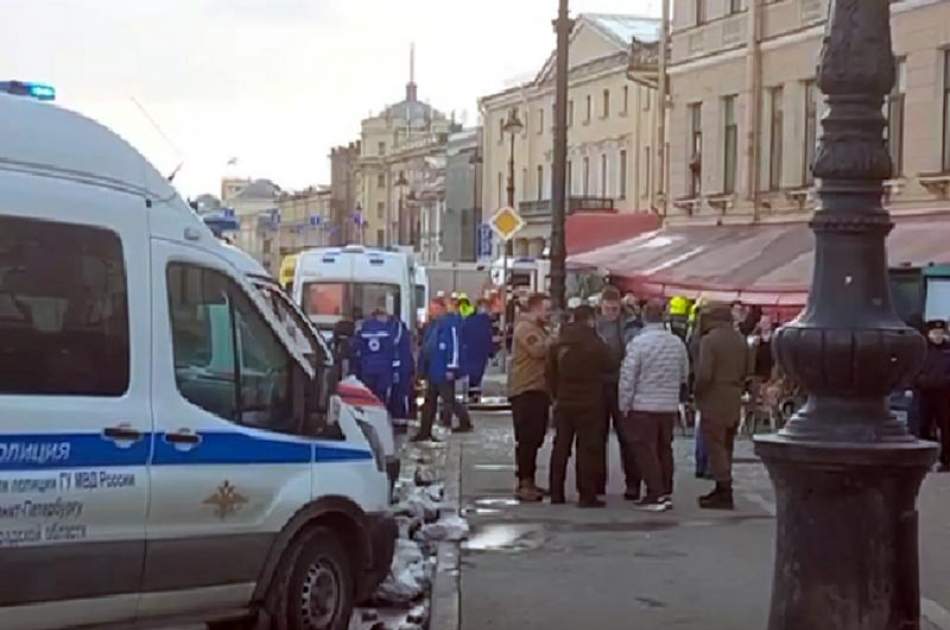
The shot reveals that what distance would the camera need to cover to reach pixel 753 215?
123 ft

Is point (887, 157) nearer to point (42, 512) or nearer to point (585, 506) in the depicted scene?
point (42, 512)

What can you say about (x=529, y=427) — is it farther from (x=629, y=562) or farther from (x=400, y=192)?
(x=400, y=192)

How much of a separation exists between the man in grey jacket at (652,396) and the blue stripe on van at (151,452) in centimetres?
541

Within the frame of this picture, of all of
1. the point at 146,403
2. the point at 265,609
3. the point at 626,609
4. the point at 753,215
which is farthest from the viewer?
the point at 753,215

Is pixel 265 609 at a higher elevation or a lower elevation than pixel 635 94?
lower

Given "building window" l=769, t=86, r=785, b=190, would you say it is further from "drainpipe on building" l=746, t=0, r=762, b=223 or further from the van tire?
the van tire

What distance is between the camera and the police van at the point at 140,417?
7551 millimetres

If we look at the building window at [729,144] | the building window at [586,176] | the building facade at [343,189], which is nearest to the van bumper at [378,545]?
the building window at [729,144]

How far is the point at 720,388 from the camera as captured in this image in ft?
47.7

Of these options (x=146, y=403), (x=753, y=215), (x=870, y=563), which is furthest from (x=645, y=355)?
(x=753, y=215)

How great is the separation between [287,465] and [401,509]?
5.14 metres

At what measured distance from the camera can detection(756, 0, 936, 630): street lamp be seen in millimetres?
6410

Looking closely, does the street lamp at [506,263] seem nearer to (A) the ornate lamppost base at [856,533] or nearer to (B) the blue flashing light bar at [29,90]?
(B) the blue flashing light bar at [29,90]

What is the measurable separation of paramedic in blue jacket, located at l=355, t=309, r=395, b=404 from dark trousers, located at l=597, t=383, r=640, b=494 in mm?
5468
